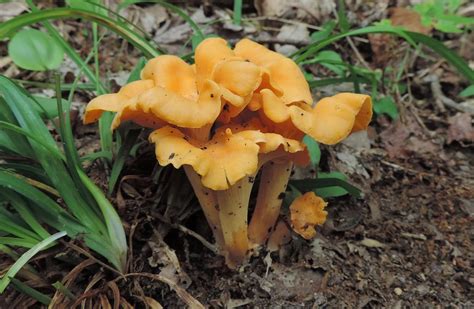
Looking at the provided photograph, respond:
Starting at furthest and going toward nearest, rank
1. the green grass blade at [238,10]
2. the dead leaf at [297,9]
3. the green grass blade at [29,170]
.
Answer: the dead leaf at [297,9] < the green grass blade at [238,10] < the green grass blade at [29,170]

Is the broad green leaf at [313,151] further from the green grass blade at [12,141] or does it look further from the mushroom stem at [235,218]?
the green grass blade at [12,141]

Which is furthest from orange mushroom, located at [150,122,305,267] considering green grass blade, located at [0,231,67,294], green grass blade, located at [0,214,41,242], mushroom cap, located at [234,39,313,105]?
green grass blade, located at [0,214,41,242]

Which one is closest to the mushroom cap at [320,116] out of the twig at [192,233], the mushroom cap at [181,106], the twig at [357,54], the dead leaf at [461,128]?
the mushroom cap at [181,106]

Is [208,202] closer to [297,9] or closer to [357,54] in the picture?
[357,54]

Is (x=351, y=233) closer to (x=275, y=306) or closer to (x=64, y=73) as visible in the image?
(x=275, y=306)

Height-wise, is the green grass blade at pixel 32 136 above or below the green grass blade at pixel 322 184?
above

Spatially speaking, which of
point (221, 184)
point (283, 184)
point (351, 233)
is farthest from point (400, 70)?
point (221, 184)
